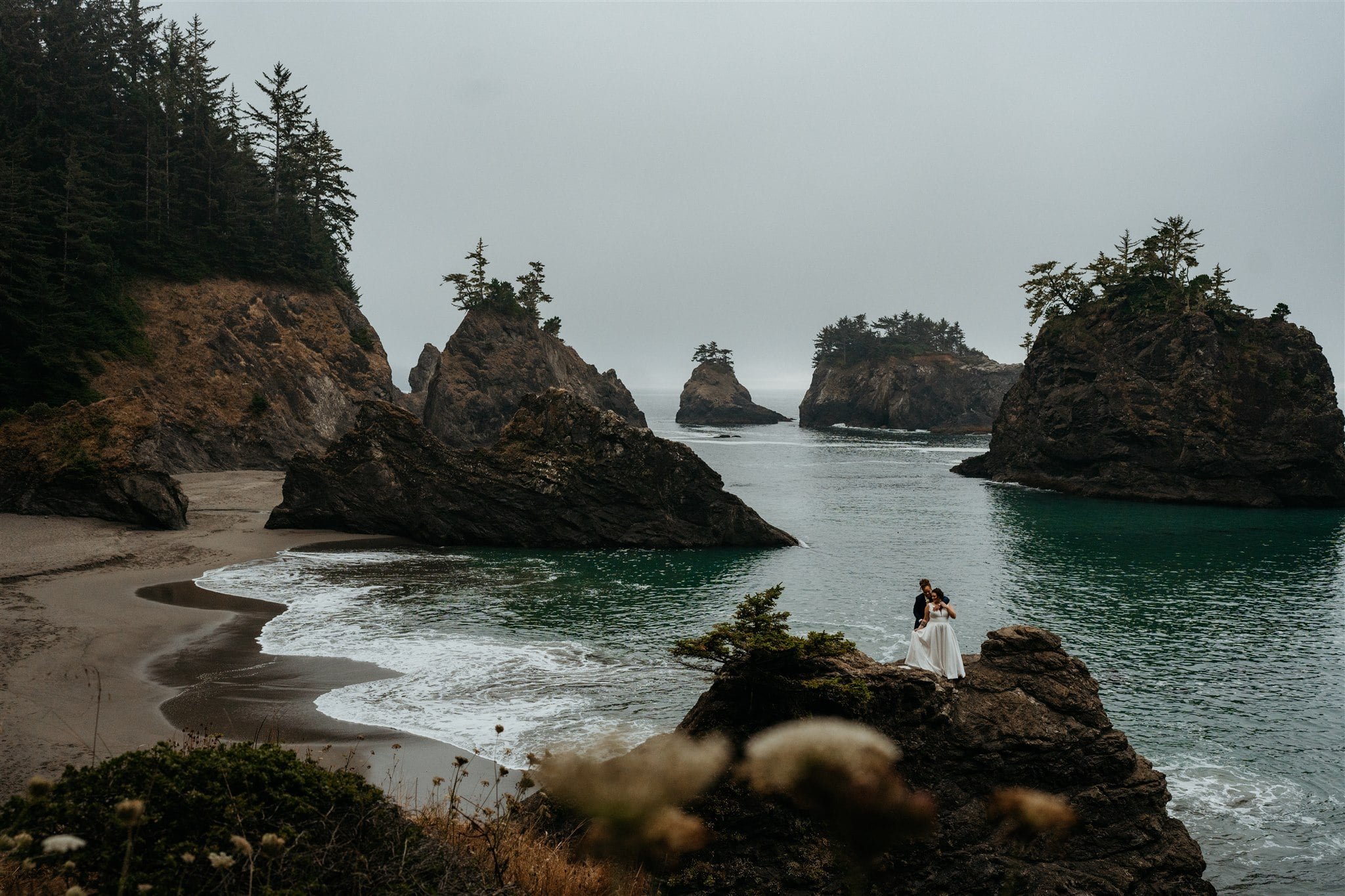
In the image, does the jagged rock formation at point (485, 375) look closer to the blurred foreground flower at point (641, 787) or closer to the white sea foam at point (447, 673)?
the white sea foam at point (447, 673)

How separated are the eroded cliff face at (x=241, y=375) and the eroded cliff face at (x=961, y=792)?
144ft

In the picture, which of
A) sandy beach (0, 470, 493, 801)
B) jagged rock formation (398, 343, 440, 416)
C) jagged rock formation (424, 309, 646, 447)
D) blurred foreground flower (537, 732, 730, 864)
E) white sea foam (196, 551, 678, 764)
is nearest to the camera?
blurred foreground flower (537, 732, 730, 864)

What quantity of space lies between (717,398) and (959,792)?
181378 millimetres

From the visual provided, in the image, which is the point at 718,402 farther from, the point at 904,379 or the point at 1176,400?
the point at 1176,400

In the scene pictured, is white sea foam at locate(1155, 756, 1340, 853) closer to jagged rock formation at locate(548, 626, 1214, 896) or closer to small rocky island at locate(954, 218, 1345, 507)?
jagged rock formation at locate(548, 626, 1214, 896)

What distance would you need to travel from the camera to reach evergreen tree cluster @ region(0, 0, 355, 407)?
154 feet

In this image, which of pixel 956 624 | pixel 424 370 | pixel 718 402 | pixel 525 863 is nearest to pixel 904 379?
pixel 718 402

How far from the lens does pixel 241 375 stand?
59000mm

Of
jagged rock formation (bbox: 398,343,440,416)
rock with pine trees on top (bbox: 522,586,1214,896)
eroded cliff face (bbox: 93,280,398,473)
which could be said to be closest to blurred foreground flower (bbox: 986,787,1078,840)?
rock with pine trees on top (bbox: 522,586,1214,896)

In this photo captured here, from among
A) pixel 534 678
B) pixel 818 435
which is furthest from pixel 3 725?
pixel 818 435

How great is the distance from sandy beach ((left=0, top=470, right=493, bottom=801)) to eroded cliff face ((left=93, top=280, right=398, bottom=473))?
15334 mm

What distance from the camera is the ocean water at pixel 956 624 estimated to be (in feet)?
Answer: 54.1

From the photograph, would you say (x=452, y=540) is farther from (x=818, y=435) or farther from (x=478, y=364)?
(x=818, y=435)

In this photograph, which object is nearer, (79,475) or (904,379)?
(79,475)
